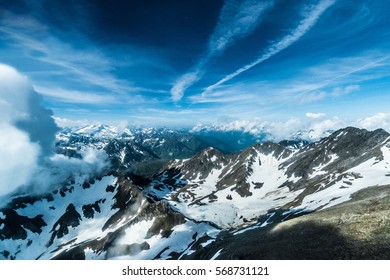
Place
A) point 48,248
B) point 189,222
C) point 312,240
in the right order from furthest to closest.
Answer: point 48,248 → point 189,222 → point 312,240

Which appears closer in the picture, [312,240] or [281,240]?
[312,240]

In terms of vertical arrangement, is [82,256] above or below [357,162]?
below

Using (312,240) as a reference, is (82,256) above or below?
below

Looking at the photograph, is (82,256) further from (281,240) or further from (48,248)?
(281,240)

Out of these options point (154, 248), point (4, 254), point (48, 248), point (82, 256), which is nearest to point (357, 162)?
point (154, 248)

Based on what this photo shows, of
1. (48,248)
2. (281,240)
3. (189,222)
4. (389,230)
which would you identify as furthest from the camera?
(48,248)

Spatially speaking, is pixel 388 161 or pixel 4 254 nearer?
pixel 388 161

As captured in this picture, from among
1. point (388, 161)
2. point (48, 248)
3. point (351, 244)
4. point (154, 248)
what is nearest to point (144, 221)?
point (154, 248)

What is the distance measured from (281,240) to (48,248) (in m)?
205

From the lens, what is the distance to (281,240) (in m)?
50.6

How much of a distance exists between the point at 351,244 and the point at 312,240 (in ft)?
25.8
